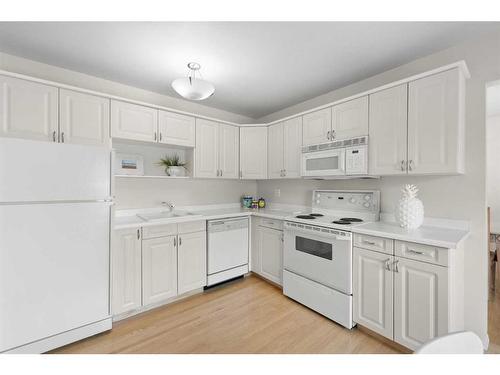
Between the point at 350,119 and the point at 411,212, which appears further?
the point at 350,119

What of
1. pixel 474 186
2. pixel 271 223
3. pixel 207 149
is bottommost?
pixel 271 223

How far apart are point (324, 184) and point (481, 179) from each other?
139cm

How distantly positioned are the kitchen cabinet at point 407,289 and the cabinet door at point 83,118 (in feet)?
8.46

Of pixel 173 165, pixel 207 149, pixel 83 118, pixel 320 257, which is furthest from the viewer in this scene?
pixel 207 149

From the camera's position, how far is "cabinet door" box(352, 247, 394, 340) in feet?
5.54

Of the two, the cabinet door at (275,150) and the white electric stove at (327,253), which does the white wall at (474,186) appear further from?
the cabinet door at (275,150)

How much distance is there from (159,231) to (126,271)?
45 centimetres

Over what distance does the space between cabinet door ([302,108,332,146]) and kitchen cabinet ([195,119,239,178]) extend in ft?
3.38

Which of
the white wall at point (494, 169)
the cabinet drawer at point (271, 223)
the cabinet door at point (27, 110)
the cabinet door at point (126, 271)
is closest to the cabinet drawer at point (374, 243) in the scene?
the cabinet drawer at point (271, 223)

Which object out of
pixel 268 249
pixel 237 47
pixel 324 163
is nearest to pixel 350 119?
pixel 324 163

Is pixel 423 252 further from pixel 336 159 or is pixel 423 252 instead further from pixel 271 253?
pixel 271 253

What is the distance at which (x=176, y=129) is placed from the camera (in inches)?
103

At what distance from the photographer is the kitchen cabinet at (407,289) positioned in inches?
56.7

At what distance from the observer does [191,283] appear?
2.47 m
